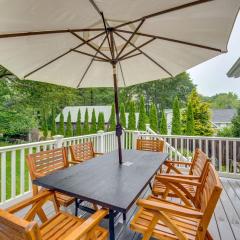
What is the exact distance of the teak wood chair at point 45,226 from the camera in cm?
100

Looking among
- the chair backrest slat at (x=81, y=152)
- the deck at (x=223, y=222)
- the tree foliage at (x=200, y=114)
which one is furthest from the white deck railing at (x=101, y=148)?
the tree foliage at (x=200, y=114)

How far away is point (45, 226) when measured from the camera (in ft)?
5.89

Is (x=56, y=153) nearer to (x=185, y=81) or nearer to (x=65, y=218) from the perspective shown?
(x=65, y=218)

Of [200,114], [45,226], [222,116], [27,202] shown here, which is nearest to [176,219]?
[45,226]

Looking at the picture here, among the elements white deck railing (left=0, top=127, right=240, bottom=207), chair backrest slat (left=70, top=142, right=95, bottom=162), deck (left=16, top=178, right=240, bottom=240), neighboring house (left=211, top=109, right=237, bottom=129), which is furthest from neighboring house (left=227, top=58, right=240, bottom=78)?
neighboring house (left=211, top=109, right=237, bottom=129)

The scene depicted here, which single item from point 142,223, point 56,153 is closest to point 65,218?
point 142,223

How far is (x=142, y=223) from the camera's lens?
5.97 ft

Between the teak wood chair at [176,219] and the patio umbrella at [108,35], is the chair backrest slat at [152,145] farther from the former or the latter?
the teak wood chair at [176,219]

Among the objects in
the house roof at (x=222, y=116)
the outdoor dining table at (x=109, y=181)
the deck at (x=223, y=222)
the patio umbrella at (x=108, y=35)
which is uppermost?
the patio umbrella at (x=108, y=35)

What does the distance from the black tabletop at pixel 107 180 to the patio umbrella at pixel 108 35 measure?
1.93 feet

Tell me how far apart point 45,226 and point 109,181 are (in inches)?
28.4

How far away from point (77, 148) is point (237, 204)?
289cm

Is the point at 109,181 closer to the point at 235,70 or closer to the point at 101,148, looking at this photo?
the point at 101,148

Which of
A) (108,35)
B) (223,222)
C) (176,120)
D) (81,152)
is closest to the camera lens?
(108,35)
